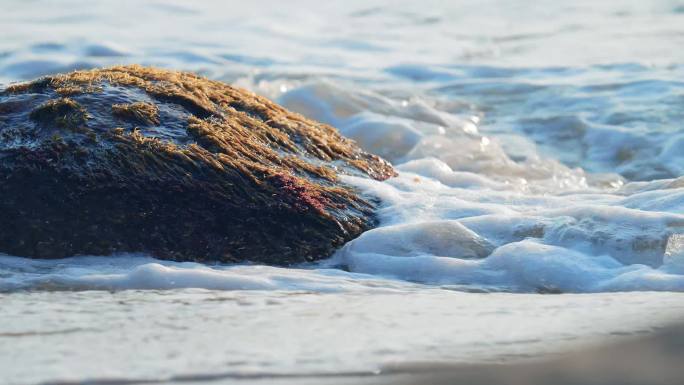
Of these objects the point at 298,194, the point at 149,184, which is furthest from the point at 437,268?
the point at 149,184

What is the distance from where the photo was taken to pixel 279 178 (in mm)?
3908

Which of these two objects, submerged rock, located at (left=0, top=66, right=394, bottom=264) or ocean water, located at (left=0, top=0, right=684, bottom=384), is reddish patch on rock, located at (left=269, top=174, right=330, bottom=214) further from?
ocean water, located at (left=0, top=0, right=684, bottom=384)

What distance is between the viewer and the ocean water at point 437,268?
2.72m

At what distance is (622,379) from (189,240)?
1781mm

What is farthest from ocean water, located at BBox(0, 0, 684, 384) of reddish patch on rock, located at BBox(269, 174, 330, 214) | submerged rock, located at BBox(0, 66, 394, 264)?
reddish patch on rock, located at BBox(269, 174, 330, 214)

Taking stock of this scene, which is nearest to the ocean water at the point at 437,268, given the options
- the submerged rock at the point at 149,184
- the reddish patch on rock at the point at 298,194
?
the submerged rock at the point at 149,184

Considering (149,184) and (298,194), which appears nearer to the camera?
(149,184)

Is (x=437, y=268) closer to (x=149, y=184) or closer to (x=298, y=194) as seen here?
(x=298, y=194)

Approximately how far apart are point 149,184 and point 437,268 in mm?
1168

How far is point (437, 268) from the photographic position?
3684 mm

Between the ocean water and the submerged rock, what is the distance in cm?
10

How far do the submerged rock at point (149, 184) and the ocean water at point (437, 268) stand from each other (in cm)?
10

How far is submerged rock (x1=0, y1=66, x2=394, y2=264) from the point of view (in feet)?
12.0

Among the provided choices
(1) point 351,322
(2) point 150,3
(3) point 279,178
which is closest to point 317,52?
(2) point 150,3
